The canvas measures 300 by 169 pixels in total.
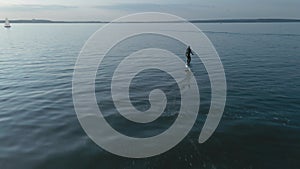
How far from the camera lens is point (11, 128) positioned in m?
18.1

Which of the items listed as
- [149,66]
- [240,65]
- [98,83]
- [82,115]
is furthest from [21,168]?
[240,65]

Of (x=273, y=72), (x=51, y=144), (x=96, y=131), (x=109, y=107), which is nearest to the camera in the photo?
(x=51, y=144)

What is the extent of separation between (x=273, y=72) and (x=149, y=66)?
55.6 feet

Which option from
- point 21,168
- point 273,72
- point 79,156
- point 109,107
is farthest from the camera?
point 273,72

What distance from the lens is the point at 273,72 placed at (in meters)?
35.4

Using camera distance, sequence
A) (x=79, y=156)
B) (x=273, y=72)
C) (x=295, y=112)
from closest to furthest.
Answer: (x=79, y=156)
(x=295, y=112)
(x=273, y=72)

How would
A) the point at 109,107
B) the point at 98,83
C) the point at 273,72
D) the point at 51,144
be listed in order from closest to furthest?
the point at 51,144 → the point at 109,107 → the point at 98,83 → the point at 273,72

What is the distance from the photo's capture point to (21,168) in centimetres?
1330

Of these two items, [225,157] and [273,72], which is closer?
[225,157]

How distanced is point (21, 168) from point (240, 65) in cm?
3502

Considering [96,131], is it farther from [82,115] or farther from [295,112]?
[295,112]

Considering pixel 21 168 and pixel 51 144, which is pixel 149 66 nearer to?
pixel 51 144

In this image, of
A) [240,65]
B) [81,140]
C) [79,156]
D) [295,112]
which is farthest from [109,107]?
[240,65]

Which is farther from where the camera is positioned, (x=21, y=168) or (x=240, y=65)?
(x=240, y=65)
